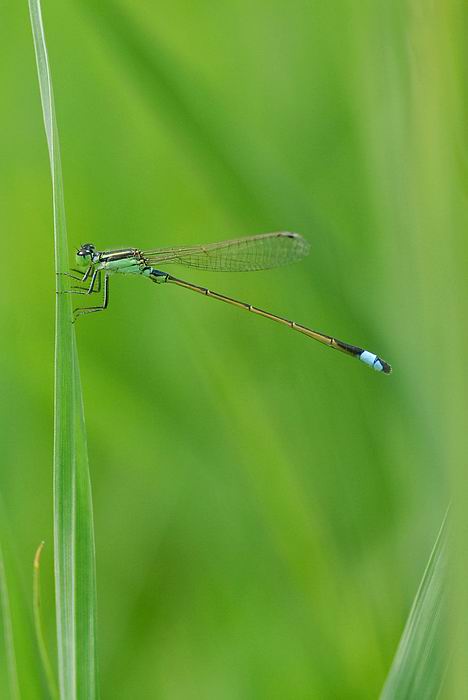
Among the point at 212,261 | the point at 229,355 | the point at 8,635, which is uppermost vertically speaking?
the point at 212,261

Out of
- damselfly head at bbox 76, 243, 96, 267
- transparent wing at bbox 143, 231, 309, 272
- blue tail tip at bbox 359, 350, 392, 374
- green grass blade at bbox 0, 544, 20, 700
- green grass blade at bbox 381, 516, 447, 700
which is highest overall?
transparent wing at bbox 143, 231, 309, 272

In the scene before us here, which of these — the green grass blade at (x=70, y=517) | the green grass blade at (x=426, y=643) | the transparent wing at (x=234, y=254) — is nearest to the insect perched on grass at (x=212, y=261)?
the transparent wing at (x=234, y=254)

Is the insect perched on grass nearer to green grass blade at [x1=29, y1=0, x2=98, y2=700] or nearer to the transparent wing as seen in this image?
the transparent wing

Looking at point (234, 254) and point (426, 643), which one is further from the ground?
point (234, 254)

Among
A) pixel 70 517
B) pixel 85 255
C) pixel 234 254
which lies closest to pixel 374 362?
pixel 234 254

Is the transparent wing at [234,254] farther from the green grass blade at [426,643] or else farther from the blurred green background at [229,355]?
the green grass blade at [426,643]

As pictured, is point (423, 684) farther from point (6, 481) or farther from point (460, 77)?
point (6, 481)

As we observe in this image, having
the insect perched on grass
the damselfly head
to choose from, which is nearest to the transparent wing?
the insect perched on grass

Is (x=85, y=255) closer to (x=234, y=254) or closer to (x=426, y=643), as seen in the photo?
(x=234, y=254)
